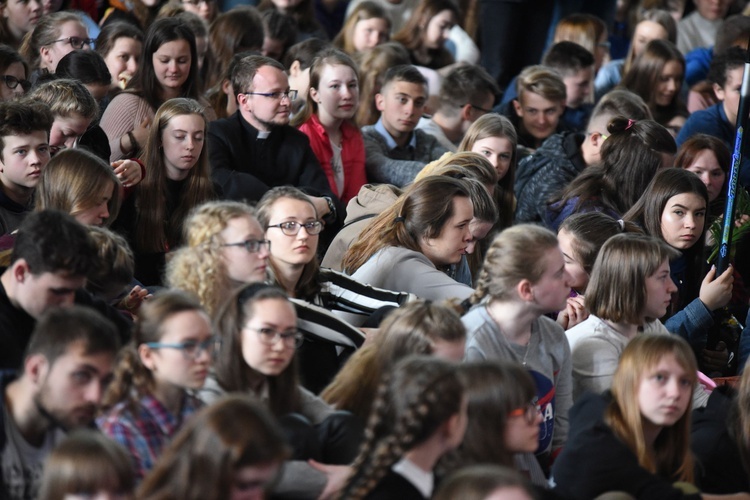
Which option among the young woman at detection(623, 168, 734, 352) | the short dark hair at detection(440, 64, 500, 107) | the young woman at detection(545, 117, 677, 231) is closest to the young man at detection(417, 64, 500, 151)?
the short dark hair at detection(440, 64, 500, 107)

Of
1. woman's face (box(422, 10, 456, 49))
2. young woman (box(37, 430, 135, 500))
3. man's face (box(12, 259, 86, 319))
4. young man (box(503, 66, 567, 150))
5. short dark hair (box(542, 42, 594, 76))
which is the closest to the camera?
young woman (box(37, 430, 135, 500))

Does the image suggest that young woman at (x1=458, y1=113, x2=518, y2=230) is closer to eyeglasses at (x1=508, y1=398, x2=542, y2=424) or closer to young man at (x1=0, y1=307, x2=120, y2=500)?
eyeglasses at (x1=508, y1=398, x2=542, y2=424)

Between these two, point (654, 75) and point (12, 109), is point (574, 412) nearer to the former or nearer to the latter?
point (12, 109)

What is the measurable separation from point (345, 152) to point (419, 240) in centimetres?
167

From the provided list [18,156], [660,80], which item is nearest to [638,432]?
[18,156]

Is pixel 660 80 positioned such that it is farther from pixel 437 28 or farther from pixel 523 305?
pixel 523 305

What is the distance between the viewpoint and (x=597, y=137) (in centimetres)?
607

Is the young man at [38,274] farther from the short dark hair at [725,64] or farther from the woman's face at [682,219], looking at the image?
the short dark hair at [725,64]

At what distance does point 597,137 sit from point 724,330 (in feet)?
4.76

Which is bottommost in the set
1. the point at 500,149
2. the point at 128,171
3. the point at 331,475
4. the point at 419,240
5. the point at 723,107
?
the point at 331,475

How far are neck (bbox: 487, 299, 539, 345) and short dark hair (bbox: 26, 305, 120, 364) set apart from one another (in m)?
1.46

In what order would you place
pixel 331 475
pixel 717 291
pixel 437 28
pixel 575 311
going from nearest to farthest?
pixel 331 475 < pixel 575 311 < pixel 717 291 < pixel 437 28

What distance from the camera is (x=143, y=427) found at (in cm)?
293

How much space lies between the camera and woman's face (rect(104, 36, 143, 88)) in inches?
238
